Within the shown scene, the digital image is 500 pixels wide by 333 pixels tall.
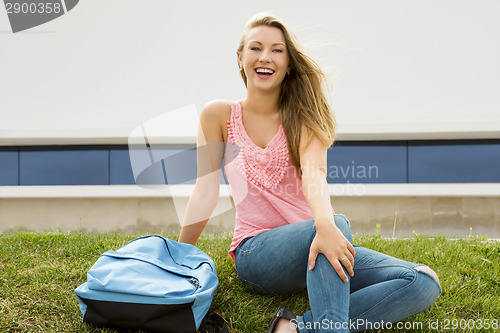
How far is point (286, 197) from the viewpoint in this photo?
251 cm

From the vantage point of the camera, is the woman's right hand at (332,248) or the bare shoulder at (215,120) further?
the bare shoulder at (215,120)

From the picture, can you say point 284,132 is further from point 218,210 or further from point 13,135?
point 13,135

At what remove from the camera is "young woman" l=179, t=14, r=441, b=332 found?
2.11m

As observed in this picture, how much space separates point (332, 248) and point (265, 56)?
1.17 metres

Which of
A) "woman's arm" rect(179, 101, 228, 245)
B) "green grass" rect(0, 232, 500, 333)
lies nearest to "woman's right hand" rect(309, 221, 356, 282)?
→ "green grass" rect(0, 232, 500, 333)

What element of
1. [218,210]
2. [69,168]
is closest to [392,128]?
[218,210]

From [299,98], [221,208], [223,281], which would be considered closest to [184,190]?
[221,208]

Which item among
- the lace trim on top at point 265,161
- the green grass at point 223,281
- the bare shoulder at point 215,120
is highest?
the bare shoulder at point 215,120

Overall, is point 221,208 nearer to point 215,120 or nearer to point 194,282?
point 215,120

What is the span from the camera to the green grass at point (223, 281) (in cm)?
245

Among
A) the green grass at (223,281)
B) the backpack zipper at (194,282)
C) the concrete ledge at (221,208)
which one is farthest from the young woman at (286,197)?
the concrete ledge at (221,208)

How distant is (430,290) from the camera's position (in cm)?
218

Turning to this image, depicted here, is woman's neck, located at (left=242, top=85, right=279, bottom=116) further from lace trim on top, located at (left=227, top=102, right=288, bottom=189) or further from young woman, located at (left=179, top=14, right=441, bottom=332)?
lace trim on top, located at (left=227, top=102, right=288, bottom=189)

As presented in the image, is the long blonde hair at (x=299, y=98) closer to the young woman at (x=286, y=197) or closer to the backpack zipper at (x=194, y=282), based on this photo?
the young woman at (x=286, y=197)
